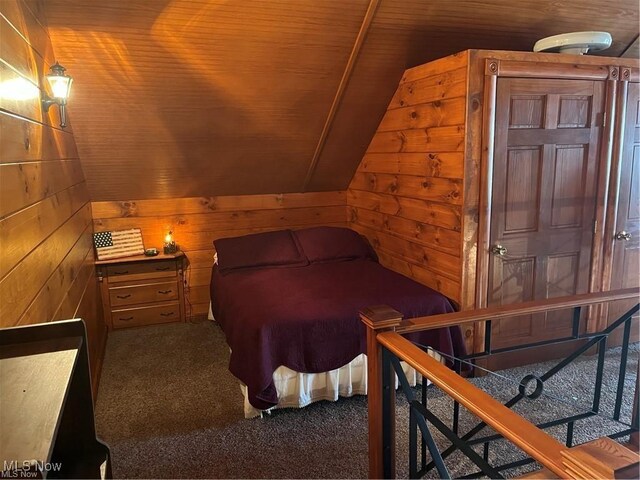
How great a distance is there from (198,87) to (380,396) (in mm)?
2341

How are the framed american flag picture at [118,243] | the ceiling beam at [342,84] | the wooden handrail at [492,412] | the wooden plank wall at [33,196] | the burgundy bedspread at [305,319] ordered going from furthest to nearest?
the framed american flag picture at [118,243]
the ceiling beam at [342,84]
the burgundy bedspread at [305,319]
the wooden plank wall at [33,196]
the wooden handrail at [492,412]

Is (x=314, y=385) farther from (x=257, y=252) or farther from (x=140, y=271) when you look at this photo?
(x=140, y=271)

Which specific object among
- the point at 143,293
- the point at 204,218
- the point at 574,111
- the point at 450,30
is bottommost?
the point at 143,293

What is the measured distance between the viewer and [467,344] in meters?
3.02

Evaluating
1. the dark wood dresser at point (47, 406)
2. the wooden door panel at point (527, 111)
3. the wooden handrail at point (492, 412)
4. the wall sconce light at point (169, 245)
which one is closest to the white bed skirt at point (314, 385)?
the wooden handrail at point (492, 412)

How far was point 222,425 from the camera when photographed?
2533mm

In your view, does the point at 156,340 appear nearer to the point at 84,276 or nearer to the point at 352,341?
the point at 84,276

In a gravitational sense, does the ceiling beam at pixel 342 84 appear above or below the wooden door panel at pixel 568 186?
above

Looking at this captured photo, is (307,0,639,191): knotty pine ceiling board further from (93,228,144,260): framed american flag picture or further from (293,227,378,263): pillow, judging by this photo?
(93,228,144,260): framed american flag picture

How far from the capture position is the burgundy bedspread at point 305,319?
2.55 metres

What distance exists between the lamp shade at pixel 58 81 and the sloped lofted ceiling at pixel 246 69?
1.18ft

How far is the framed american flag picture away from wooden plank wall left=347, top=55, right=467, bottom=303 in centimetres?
192

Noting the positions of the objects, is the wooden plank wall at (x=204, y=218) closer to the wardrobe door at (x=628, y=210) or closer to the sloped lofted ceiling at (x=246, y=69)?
the sloped lofted ceiling at (x=246, y=69)

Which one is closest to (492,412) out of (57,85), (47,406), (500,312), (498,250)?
(500,312)
